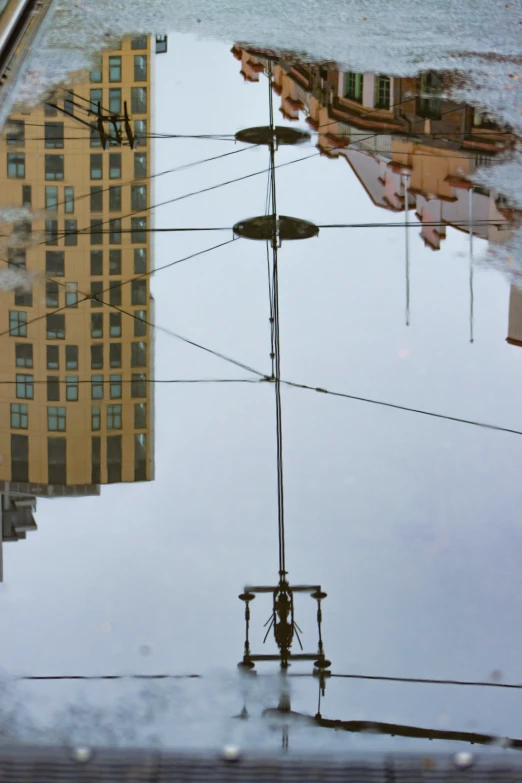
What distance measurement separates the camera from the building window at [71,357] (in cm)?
507

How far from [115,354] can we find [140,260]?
102 cm

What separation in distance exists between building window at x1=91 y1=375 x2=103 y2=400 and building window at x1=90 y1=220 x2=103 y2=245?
4.26 ft

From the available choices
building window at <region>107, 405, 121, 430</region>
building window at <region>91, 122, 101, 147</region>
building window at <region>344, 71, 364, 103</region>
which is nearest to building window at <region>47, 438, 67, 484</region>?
building window at <region>107, 405, 121, 430</region>

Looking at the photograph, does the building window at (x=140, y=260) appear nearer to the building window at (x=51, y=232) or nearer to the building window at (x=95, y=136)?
the building window at (x=51, y=232)

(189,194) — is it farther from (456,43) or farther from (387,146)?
(456,43)

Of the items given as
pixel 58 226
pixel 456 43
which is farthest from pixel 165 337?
pixel 456 43

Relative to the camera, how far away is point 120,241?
6086 mm

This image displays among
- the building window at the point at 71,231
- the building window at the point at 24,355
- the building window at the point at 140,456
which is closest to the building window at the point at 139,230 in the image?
the building window at the point at 71,231

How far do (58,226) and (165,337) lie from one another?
1.28 m

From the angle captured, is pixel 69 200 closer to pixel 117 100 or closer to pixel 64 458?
pixel 117 100

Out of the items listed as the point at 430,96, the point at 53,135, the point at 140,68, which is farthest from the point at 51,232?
the point at 430,96

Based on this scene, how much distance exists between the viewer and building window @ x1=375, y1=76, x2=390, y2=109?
8320mm

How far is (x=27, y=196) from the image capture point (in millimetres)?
6504

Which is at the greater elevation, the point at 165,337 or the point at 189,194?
the point at 189,194
